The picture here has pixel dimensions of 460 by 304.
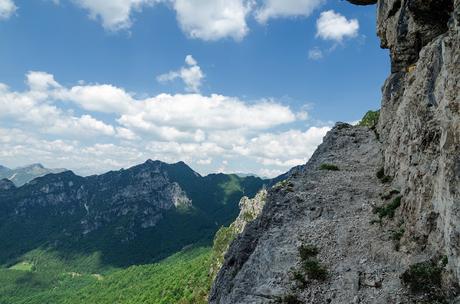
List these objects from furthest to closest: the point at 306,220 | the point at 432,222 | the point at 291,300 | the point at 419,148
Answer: the point at 306,220 → the point at 419,148 → the point at 291,300 → the point at 432,222

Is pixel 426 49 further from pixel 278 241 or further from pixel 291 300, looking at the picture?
pixel 291 300

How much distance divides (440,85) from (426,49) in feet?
23.9

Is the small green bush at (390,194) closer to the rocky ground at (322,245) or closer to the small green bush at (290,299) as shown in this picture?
the rocky ground at (322,245)

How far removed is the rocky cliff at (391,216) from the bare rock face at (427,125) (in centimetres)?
8

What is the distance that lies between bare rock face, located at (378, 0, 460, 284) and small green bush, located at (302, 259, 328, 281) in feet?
18.4

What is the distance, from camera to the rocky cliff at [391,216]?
21422 mm

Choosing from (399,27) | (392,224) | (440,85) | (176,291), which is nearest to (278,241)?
(392,224)

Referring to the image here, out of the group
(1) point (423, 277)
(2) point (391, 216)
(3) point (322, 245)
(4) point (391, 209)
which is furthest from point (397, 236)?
(3) point (322, 245)

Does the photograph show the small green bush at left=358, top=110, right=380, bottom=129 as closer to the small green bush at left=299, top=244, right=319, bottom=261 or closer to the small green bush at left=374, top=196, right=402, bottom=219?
the small green bush at left=374, top=196, right=402, bottom=219

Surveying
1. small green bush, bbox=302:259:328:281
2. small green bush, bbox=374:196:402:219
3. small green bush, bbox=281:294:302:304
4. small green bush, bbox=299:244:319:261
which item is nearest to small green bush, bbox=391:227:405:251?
small green bush, bbox=374:196:402:219

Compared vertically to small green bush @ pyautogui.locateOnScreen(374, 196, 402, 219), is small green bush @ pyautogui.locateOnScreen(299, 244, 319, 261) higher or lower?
lower

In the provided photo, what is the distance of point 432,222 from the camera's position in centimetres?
2352

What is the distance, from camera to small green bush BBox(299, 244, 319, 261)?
2893 centimetres

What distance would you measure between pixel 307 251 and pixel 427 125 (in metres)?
12.4
